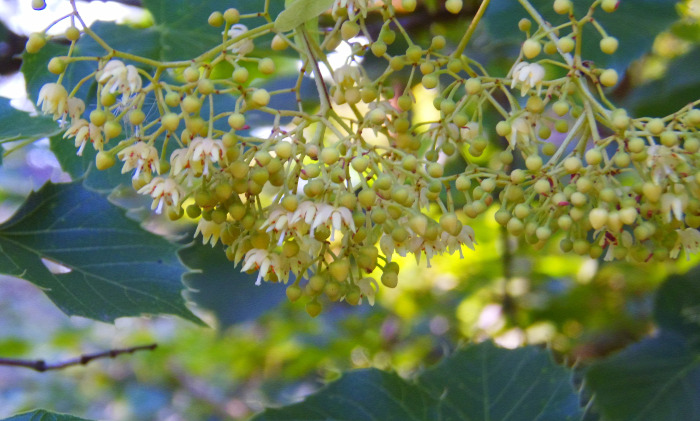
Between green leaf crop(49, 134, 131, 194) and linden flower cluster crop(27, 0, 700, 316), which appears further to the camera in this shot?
green leaf crop(49, 134, 131, 194)

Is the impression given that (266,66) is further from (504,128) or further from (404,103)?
(504,128)

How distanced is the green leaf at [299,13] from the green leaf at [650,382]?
3.81ft

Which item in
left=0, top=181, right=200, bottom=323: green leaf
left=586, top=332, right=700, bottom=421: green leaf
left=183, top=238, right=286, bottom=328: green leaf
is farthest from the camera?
left=183, top=238, right=286, bottom=328: green leaf

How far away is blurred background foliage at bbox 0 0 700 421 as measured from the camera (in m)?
2.01

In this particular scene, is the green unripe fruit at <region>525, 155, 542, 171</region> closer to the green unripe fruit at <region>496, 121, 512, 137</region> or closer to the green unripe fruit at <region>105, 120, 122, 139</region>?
the green unripe fruit at <region>496, 121, 512, 137</region>

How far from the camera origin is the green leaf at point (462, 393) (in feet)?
4.27

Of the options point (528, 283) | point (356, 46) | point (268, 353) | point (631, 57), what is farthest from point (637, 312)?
point (356, 46)

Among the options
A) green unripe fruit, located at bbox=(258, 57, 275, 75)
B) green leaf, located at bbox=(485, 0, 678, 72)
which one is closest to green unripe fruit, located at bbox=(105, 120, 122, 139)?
green unripe fruit, located at bbox=(258, 57, 275, 75)

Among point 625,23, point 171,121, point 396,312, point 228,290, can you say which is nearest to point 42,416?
point 171,121

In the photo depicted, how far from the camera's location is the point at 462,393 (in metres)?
1.36

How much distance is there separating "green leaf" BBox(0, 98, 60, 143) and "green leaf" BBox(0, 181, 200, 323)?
0.54 feet

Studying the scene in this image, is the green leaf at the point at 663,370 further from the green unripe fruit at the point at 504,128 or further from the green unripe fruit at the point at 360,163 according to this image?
the green unripe fruit at the point at 360,163

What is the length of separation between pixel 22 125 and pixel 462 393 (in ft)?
3.22

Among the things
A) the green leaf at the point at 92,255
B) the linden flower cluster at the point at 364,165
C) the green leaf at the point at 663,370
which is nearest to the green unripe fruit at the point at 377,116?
the linden flower cluster at the point at 364,165
